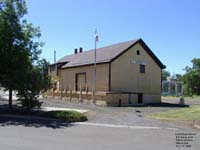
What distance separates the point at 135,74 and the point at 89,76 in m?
4.91

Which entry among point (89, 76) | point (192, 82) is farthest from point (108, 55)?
point (192, 82)

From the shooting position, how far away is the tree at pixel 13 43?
2334 centimetres

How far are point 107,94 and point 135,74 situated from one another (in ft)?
19.2

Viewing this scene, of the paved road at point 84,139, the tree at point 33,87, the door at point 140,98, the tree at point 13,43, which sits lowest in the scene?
the paved road at point 84,139

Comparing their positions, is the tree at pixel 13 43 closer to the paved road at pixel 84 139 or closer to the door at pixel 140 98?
the paved road at pixel 84 139

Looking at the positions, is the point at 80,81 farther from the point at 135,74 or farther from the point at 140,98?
the point at 140,98

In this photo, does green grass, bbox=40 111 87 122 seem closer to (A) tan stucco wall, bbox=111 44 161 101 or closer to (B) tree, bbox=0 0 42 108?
(B) tree, bbox=0 0 42 108

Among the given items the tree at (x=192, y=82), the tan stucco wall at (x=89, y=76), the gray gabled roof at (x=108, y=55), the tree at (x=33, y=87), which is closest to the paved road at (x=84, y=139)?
the tree at (x=33, y=87)

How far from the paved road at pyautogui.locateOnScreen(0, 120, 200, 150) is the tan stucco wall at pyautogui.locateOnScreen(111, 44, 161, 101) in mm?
19073

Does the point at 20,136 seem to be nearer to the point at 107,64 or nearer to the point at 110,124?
the point at 110,124

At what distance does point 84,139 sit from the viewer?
500 inches

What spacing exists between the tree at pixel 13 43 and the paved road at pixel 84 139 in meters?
8.11

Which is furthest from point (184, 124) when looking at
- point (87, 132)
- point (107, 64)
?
point (107, 64)

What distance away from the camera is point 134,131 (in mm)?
15570
